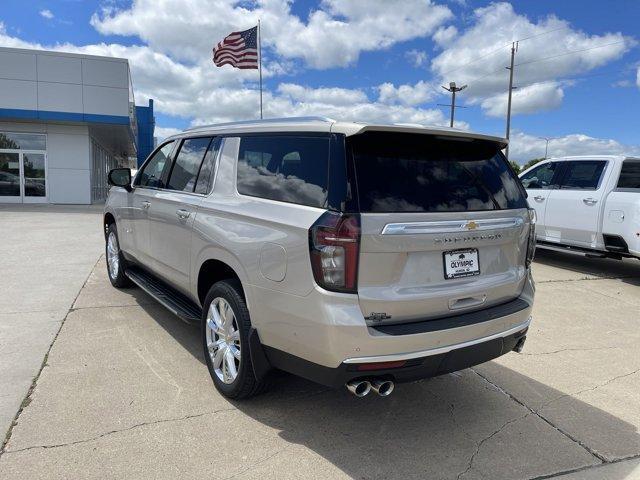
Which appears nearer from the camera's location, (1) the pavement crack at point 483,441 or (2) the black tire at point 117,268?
(1) the pavement crack at point 483,441

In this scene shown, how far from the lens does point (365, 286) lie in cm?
273

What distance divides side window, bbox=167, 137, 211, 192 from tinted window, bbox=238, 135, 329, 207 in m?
0.67

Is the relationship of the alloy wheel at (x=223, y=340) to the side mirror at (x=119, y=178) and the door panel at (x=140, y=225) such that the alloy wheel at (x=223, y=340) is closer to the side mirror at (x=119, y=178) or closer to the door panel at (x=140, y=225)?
the door panel at (x=140, y=225)

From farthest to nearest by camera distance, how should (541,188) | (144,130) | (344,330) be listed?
(144,130), (541,188), (344,330)

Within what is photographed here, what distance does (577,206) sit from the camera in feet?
28.1

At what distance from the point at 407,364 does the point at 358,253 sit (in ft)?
2.25

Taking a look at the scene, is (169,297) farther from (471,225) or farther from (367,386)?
(471,225)

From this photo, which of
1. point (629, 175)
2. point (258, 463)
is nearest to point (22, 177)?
point (629, 175)

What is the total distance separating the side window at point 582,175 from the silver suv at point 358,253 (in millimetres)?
5845

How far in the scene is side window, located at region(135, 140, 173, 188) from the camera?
4.95 m

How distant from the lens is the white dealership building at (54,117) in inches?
771

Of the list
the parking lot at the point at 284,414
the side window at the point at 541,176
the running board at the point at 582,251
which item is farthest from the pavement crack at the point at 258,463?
the side window at the point at 541,176

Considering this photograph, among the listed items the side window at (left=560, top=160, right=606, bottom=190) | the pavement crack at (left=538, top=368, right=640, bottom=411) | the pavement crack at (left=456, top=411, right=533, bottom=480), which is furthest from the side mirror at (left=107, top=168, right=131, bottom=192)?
the side window at (left=560, top=160, right=606, bottom=190)

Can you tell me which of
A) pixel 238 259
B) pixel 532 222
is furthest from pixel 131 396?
pixel 532 222
